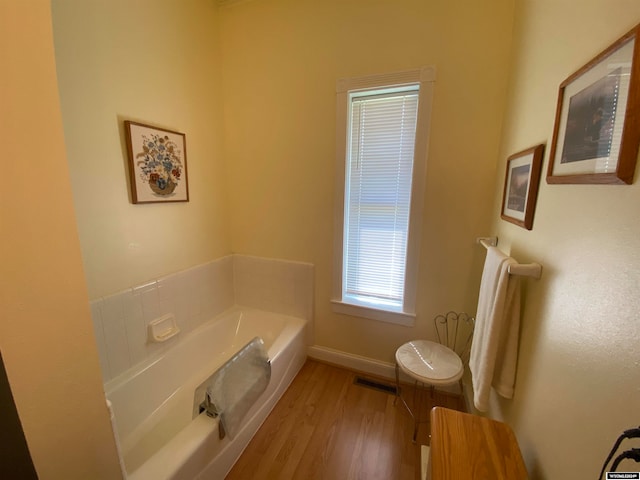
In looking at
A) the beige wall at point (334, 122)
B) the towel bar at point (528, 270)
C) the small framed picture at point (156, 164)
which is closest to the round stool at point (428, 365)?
the beige wall at point (334, 122)

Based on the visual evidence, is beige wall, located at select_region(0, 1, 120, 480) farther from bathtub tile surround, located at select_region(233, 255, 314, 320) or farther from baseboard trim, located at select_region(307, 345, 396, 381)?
baseboard trim, located at select_region(307, 345, 396, 381)

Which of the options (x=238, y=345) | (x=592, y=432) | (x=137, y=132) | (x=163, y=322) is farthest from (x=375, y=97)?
(x=238, y=345)

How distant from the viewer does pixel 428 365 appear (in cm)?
151

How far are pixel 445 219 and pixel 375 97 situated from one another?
39.2 inches

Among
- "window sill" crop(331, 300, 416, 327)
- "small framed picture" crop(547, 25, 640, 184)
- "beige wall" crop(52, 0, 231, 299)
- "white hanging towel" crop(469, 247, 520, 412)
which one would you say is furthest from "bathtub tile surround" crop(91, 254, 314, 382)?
"small framed picture" crop(547, 25, 640, 184)

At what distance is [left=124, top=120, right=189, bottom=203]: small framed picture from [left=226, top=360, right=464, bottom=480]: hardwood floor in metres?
1.67

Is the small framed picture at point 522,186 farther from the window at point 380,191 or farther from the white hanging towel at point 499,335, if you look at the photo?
the window at point 380,191

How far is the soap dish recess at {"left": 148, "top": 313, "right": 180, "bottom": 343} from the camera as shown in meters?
1.64

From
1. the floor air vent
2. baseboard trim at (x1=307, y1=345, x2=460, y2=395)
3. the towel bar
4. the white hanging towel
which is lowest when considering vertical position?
the floor air vent

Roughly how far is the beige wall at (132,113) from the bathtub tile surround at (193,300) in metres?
0.10

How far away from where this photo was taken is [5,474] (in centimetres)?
54

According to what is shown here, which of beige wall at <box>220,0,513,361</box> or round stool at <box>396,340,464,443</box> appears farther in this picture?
beige wall at <box>220,0,513,361</box>

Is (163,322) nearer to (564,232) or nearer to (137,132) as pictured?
(137,132)

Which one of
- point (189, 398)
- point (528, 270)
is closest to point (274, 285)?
point (189, 398)
